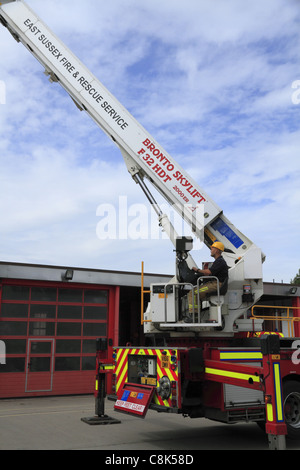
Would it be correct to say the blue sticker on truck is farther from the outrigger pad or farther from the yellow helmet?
the outrigger pad

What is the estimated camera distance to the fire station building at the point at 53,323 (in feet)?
44.7

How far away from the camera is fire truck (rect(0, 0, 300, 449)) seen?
7.10 m

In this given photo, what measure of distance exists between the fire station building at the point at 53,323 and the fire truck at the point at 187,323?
4.64 metres

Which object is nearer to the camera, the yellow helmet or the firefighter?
the firefighter

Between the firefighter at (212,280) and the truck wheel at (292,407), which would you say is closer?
the truck wheel at (292,407)

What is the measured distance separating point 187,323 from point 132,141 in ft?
12.4

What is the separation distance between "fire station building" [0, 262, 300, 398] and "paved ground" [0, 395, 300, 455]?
239 centimetres

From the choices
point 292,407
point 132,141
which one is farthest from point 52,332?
point 292,407

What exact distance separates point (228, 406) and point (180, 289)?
2.09 meters

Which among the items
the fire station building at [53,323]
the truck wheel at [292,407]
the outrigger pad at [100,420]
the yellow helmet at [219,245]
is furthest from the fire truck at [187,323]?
the fire station building at [53,323]

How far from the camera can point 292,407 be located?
301 inches

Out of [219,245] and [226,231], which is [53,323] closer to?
[226,231]

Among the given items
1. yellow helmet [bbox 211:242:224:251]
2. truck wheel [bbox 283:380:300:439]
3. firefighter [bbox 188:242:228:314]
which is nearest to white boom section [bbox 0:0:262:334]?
yellow helmet [bbox 211:242:224:251]

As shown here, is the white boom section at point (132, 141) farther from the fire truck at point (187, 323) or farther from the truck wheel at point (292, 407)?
the truck wheel at point (292, 407)
